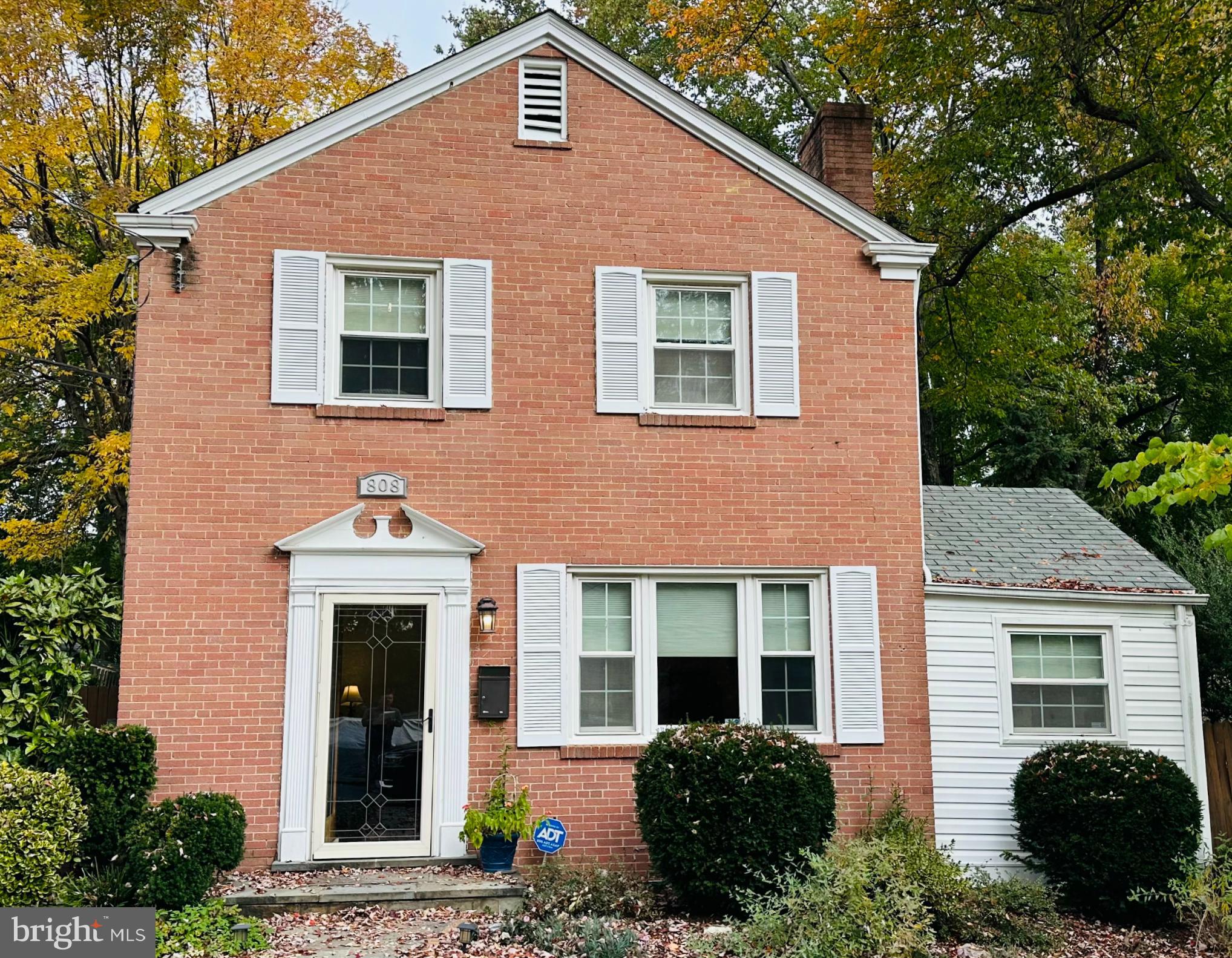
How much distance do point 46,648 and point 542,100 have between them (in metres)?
6.88

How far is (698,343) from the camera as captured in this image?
11.4m

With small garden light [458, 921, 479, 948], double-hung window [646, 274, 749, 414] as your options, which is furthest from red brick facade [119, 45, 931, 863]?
small garden light [458, 921, 479, 948]

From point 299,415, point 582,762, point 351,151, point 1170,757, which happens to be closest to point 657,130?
point 351,151

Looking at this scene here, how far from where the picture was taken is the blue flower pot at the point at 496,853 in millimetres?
9703

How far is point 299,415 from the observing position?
411 inches

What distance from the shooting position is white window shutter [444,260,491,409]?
1070 cm

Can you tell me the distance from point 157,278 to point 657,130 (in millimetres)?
4940

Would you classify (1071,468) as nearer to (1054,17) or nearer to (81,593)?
(1054,17)

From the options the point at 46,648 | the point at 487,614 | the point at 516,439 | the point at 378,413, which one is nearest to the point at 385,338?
the point at 378,413

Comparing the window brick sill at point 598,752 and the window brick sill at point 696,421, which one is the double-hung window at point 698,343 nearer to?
the window brick sill at point 696,421

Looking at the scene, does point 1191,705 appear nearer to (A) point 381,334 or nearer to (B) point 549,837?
(B) point 549,837

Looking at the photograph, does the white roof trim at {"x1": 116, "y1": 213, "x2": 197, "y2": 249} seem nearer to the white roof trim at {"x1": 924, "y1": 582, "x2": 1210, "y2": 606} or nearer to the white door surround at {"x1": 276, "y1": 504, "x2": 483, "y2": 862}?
the white door surround at {"x1": 276, "y1": 504, "x2": 483, "y2": 862}

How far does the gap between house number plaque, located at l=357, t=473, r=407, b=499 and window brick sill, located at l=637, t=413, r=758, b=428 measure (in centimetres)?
233

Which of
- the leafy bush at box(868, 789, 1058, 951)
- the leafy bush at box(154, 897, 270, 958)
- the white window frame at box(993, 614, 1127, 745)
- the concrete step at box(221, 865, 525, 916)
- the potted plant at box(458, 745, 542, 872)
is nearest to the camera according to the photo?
the leafy bush at box(154, 897, 270, 958)
